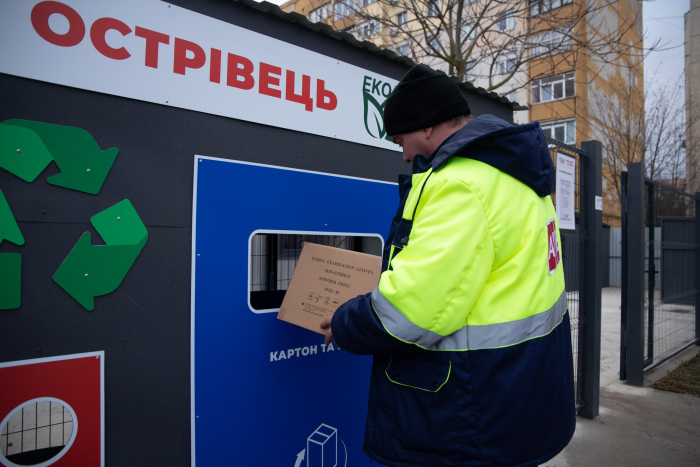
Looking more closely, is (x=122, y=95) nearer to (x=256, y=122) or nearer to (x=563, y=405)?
(x=256, y=122)

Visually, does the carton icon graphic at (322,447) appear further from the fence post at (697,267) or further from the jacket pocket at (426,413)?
the fence post at (697,267)

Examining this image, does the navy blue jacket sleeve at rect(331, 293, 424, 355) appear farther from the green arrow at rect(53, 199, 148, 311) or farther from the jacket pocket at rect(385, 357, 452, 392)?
the green arrow at rect(53, 199, 148, 311)

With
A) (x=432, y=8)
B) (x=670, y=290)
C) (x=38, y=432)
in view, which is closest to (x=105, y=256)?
(x=38, y=432)

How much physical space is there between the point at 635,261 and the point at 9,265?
16.7 feet

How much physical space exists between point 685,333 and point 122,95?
862cm

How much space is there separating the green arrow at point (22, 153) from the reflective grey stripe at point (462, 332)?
1.17 meters

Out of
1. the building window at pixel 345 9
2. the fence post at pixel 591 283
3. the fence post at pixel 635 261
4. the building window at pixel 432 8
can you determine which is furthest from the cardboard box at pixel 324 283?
the building window at pixel 345 9

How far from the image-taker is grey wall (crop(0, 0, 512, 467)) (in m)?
1.50

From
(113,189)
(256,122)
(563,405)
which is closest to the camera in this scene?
(563,405)

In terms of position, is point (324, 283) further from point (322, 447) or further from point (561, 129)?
point (561, 129)

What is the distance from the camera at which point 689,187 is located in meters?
14.4

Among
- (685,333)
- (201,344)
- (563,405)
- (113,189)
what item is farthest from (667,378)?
(113,189)

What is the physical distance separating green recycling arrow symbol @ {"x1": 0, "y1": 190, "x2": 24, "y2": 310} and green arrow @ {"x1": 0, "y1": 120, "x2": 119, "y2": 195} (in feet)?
0.43

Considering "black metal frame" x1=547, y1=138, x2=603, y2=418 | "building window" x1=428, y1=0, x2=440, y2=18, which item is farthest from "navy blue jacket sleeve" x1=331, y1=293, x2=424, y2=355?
"building window" x1=428, y1=0, x2=440, y2=18
